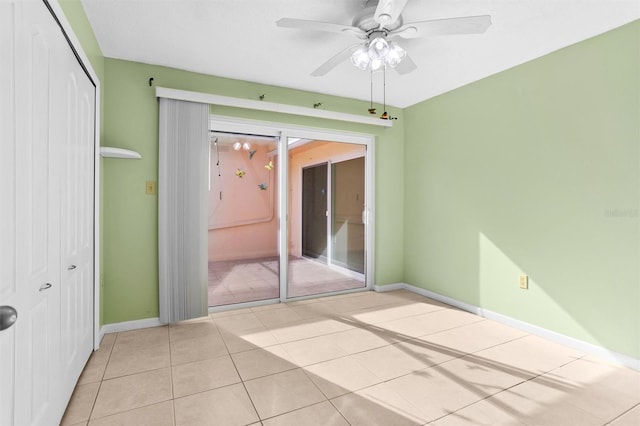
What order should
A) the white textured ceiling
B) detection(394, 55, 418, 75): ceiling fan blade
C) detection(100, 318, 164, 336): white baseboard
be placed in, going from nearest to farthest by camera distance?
the white textured ceiling, detection(394, 55, 418, 75): ceiling fan blade, detection(100, 318, 164, 336): white baseboard

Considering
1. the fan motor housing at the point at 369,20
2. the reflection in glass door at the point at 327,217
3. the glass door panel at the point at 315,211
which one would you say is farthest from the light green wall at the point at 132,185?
the fan motor housing at the point at 369,20

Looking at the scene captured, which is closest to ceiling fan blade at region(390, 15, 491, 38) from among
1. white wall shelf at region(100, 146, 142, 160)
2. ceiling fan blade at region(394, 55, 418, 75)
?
ceiling fan blade at region(394, 55, 418, 75)

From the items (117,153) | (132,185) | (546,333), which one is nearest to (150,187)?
(132,185)

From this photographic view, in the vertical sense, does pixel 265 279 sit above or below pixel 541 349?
above

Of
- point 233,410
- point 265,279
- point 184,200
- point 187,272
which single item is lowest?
point 233,410

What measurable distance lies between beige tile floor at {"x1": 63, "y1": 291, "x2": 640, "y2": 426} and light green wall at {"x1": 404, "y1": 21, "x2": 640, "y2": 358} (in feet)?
1.39

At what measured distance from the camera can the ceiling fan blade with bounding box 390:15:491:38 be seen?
6.01 feet

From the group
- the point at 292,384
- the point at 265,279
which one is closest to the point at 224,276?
the point at 265,279

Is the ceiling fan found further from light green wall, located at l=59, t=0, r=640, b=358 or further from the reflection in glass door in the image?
the reflection in glass door

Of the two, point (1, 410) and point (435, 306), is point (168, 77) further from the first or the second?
point (435, 306)

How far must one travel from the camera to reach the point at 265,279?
164 inches

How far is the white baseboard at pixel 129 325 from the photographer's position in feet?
9.85

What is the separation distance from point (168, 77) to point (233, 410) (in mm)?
3087

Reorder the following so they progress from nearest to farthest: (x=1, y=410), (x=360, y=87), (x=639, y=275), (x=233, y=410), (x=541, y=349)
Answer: (x=1, y=410), (x=233, y=410), (x=639, y=275), (x=541, y=349), (x=360, y=87)
